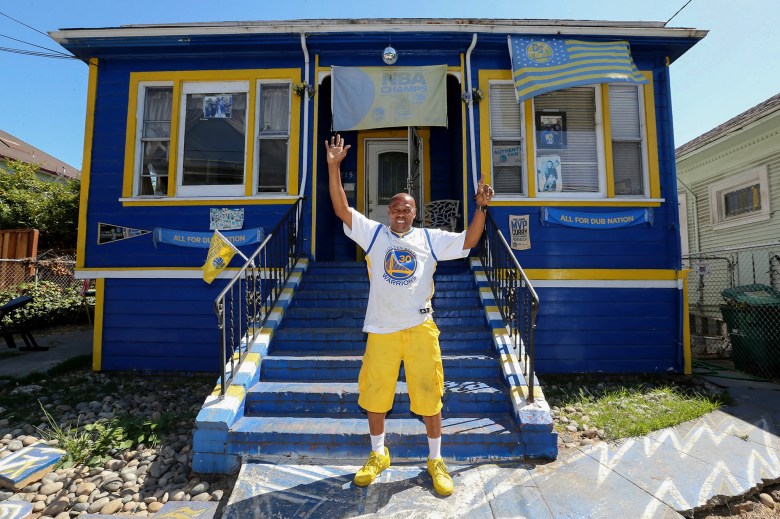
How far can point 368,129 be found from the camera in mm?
5715

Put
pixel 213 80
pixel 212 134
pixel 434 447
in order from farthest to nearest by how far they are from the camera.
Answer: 1. pixel 212 134
2. pixel 213 80
3. pixel 434 447

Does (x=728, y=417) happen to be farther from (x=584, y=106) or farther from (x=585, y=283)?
(x=584, y=106)

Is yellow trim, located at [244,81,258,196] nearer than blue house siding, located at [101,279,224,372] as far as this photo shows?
No

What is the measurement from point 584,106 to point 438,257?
454 centimetres

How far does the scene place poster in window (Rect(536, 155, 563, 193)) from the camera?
569cm

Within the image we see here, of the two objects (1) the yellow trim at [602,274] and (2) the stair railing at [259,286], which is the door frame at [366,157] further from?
(1) the yellow trim at [602,274]

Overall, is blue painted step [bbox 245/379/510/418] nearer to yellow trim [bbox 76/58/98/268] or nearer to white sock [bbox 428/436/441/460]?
white sock [bbox 428/436/441/460]

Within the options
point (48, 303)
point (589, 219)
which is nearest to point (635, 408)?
point (589, 219)

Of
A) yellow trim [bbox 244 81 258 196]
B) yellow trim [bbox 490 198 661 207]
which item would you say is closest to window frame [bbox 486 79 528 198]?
yellow trim [bbox 490 198 661 207]

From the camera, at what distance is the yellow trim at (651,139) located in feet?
18.4

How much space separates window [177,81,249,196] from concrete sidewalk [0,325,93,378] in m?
3.07

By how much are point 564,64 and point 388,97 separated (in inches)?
94.7

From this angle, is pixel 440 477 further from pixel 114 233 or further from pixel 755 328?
pixel 755 328

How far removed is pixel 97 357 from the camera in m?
5.54
